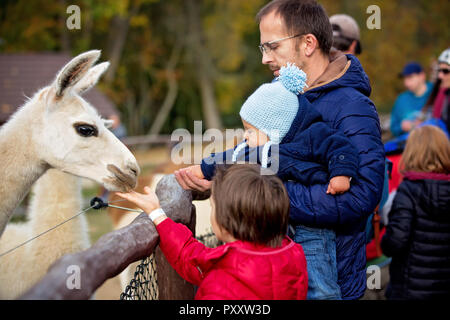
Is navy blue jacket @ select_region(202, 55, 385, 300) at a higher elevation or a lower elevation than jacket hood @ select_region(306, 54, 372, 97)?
lower

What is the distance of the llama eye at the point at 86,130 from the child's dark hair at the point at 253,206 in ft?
3.94

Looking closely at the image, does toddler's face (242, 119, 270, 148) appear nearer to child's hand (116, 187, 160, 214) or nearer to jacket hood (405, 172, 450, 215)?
child's hand (116, 187, 160, 214)

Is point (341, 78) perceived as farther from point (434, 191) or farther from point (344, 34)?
point (434, 191)

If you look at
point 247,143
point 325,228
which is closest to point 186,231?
point 247,143

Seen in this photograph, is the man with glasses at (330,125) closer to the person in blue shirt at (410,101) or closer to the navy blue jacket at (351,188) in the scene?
the navy blue jacket at (351,188)

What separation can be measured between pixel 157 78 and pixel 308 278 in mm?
22586

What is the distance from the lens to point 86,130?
8.43ft

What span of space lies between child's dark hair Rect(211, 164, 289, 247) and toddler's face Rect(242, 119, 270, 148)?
19cm

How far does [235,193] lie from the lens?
1.61 meters

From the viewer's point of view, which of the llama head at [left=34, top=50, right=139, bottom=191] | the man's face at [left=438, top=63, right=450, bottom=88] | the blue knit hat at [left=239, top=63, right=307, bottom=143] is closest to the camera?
the blue knit hat at [left=239, top=63, right=307, bottom=143]

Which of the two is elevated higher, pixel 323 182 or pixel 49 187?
pixel 323 182

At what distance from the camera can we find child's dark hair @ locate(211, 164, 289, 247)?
5.24ft

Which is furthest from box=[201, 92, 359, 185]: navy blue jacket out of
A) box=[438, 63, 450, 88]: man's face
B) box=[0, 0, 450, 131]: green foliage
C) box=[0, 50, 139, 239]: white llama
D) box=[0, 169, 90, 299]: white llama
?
box=[0, 0, 450, 131]: green foliage
